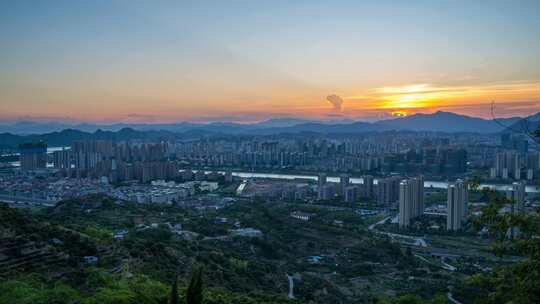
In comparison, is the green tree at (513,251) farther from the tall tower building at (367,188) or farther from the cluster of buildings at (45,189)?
the tall tower building at (367,188)

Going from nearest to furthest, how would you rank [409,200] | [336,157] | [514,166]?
1. [409,200]
2. [514,166]
3. [336,157]

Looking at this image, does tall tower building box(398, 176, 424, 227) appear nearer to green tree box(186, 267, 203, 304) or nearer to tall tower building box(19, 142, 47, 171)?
green tree box(186, 267, 203, 304)

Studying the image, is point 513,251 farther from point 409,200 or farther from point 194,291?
point 409,200

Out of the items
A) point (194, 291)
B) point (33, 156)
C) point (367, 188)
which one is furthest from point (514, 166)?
point (33, 156)

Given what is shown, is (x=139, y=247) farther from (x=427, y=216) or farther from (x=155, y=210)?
(x=427, y=216)

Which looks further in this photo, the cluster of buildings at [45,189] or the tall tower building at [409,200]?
the cluster of buildings at [45,189]

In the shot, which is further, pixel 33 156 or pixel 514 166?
pixel 33 156

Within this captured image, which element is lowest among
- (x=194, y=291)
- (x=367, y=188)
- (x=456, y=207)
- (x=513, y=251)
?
(x=367, y=188)

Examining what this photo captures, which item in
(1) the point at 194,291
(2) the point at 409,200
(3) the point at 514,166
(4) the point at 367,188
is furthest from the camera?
(3) the point at 514,166

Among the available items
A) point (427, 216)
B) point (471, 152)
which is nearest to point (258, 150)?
point (471, 152)

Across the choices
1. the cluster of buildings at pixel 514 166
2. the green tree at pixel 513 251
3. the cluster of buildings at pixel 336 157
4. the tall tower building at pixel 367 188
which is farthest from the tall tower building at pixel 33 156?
the green tree at pixel 513 251

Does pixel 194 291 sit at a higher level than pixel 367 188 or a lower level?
higher
